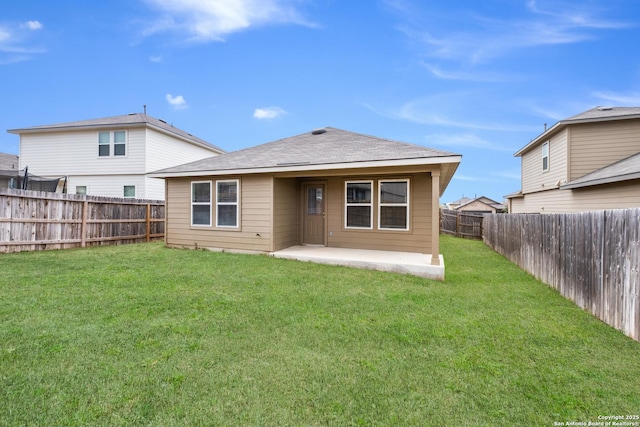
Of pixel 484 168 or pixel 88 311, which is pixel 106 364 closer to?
pixel 88 311

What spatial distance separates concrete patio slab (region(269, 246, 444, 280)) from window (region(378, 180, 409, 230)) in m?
0.79

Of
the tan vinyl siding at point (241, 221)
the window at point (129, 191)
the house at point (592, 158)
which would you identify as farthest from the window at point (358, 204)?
the window at point (129, 191)

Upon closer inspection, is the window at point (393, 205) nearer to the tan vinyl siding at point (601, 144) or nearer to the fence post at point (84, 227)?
the tan vinyl siding at point (601, 144)

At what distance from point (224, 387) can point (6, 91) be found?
2220 centimetres

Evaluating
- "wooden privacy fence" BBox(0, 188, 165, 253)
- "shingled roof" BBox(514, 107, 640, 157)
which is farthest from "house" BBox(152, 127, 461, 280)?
"shingled roof" BBox(514, 107, 640, 157)

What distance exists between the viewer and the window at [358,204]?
334 inches

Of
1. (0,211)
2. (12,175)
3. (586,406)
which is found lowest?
(586,406)

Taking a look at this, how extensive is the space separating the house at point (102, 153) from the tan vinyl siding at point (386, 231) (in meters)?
10.5

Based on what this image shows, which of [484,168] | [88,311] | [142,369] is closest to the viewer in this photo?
[142,369]

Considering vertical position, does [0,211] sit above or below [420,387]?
above

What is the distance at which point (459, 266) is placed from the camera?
307 inches

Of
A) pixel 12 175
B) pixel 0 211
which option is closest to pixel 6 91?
pixel 12 175

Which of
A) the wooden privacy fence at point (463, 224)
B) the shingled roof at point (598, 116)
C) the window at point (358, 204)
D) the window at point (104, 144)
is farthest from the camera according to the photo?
the wooden privacy fence at point (463, 224)

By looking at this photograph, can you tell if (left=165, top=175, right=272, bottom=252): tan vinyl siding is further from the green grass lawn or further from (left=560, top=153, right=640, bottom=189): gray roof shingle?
(left=560, top=153, right=640, bottom=189): gray roof shingle
